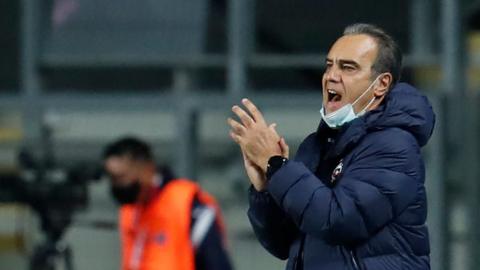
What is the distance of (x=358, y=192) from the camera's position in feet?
10.7

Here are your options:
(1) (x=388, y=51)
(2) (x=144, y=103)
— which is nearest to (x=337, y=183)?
(1) (x=388, y=51)

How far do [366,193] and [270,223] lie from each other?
381mm

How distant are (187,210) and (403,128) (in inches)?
108

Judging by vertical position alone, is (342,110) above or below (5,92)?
above

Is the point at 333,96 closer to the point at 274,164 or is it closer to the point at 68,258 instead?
the point at 274,164

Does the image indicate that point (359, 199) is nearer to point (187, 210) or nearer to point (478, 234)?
point (187, 210)

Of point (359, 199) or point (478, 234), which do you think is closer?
point (359, 199)

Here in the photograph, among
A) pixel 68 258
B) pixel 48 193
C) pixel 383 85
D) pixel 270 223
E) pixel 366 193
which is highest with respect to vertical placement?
pixel 383 85

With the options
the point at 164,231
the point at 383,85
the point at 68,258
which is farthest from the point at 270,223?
the point at 68,258

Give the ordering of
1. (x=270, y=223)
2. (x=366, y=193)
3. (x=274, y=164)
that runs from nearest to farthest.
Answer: (x=366, y=193), (x=274, y=164), (x=270, y=223)

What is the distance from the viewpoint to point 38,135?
7.80 m

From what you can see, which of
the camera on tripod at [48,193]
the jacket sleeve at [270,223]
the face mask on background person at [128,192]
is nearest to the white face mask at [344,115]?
the jacket sleeve at [270,223]

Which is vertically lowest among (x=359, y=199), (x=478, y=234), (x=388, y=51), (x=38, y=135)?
(x=478, y=234)

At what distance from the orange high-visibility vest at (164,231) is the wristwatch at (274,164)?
256cm
